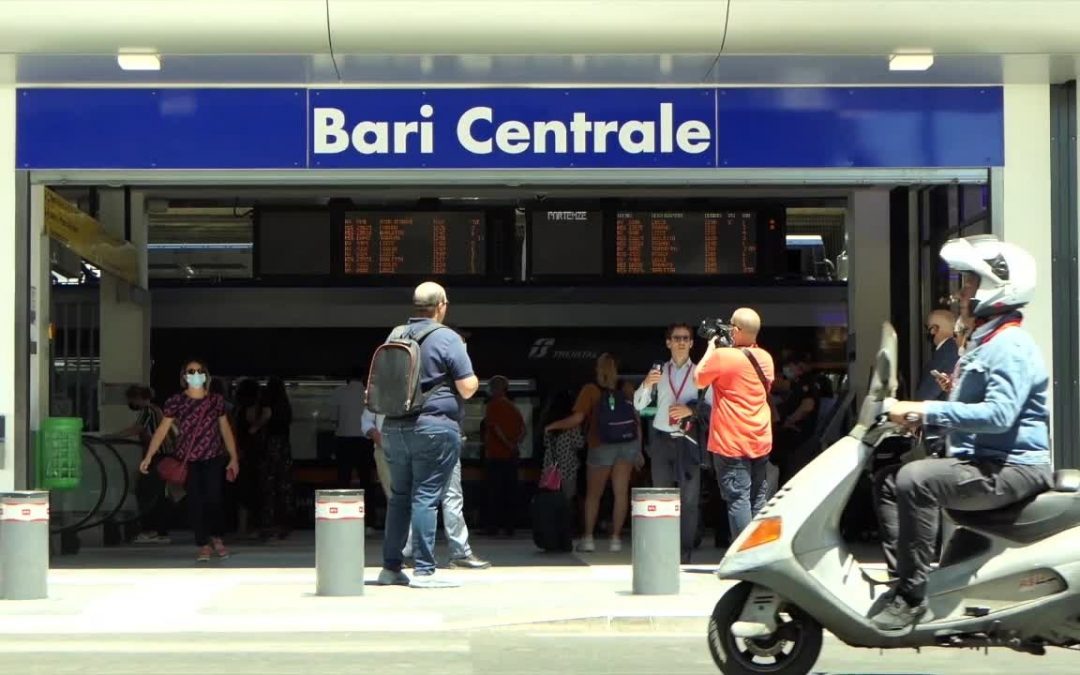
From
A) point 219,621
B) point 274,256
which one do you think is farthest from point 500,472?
point 219,621

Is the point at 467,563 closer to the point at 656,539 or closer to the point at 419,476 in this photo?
the point at 419,476

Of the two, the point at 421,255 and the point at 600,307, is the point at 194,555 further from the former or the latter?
the point at 600,307

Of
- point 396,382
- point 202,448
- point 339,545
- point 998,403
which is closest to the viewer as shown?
point 998,403

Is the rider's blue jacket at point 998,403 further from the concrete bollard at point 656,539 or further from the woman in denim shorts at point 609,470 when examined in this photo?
the woman in denim shorts at point 609,470

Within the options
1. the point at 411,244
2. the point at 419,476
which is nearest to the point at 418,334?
the point at 419,476

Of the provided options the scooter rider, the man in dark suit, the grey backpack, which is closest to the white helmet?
the scooter rider

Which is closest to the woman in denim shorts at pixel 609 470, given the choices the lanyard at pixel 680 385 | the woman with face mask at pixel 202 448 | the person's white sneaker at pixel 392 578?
the lanyard at pixel 680 385

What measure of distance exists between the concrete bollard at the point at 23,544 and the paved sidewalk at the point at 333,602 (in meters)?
0.13

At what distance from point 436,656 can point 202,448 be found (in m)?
5.60

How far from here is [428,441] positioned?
1033 cm

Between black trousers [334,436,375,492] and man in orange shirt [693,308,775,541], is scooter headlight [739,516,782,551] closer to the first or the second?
man in orange shirt [693,308,775,541]

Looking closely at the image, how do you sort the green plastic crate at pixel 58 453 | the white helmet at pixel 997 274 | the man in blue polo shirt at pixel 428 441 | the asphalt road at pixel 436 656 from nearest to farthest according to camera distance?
the white helmet at pixel 997 274, the asphalt road at pixel 436 656, the man in blue polo shirt at pixel 428 441, the green plastic crate at pixel 58 453

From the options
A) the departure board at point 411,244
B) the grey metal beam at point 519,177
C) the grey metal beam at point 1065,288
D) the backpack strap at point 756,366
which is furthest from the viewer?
the departure board at point 411,244

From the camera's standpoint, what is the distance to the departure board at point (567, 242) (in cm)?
1652
